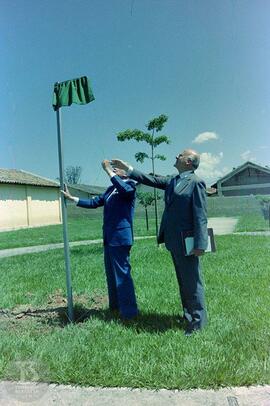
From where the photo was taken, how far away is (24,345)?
13.6ft

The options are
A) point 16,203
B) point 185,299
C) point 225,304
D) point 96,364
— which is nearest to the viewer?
point 96,364

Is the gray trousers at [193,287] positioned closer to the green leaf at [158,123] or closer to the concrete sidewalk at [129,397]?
the concrete sidewalk at [129,397]

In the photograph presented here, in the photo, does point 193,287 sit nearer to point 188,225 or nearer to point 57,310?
point 188,225

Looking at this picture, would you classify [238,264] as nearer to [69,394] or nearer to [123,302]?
[123,302]

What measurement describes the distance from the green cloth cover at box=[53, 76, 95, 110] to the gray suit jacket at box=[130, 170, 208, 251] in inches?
41.8

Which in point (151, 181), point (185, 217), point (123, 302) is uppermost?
point (151, 181)

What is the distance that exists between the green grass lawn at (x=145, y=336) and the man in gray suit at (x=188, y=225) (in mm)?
264

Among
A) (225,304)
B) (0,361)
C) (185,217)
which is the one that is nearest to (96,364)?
(0,361)

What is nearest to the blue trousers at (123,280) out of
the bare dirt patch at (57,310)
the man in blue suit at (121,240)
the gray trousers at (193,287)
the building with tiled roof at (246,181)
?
the man in blue suit at (121,240)

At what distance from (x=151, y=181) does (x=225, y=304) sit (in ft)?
6.37

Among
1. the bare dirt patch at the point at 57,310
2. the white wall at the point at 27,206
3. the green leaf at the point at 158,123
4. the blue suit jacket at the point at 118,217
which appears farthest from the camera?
the white wall at the point at 27,206

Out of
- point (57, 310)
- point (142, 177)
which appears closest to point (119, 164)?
point (142, 177)

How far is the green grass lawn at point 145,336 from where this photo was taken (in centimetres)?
340

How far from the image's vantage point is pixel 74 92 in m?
4.88
